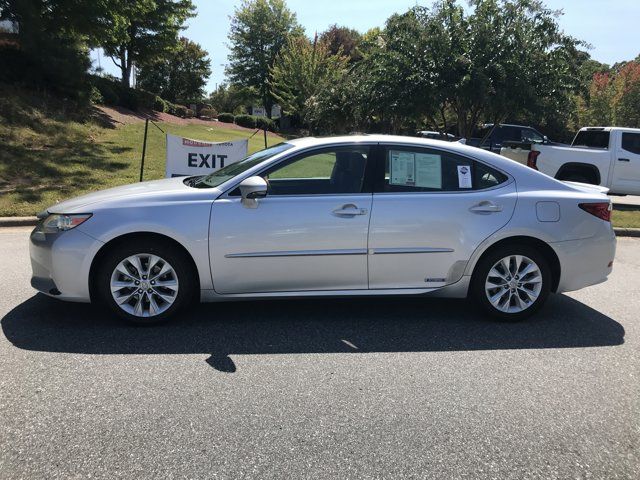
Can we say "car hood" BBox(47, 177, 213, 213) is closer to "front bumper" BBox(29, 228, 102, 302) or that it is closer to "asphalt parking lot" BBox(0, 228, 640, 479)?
"front bumper" BBox(29, 228, 102, 302)

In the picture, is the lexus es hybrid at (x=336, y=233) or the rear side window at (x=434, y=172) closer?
the lexus es hybrid at (x=336, y=233)

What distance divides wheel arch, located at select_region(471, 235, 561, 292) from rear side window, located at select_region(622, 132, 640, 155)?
367 inches

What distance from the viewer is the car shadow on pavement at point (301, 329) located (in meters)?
4.00

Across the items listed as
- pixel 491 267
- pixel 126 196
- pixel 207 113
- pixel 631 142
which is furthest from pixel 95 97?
pixel 491 267

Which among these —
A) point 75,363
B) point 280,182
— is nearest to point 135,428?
point 75,363

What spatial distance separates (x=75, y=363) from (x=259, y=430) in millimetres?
1554

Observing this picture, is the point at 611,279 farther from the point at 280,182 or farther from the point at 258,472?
the point at 258,472

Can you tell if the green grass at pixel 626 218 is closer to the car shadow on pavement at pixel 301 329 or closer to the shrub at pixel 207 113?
the car shadow on pavement at pixel 301 329

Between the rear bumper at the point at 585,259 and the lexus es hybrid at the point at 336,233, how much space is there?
0.01 meters

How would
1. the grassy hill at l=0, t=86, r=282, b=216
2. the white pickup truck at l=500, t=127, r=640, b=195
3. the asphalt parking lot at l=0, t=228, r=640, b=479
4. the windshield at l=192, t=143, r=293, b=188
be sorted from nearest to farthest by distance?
the asphalt parking lot at l=0, t=228, r=640, b=479 < the windshield at l=192, t=143, r=293, b=188 < the grassy hill at l=0, t=86, r=282, b=216 < the white pickup truck at l=500, t=127, r=640, b=195

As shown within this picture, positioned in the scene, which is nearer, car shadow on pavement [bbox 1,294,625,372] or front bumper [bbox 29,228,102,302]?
car shadow on pavement [bbox 1,294,625,372]

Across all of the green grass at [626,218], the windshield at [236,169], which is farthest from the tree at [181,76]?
the windshield at [236,169]

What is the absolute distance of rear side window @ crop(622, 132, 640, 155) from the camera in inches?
481

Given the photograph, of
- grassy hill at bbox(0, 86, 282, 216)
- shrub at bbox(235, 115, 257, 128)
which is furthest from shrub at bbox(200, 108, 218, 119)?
grassy hill at bbox(0, 86, 282, 216)
